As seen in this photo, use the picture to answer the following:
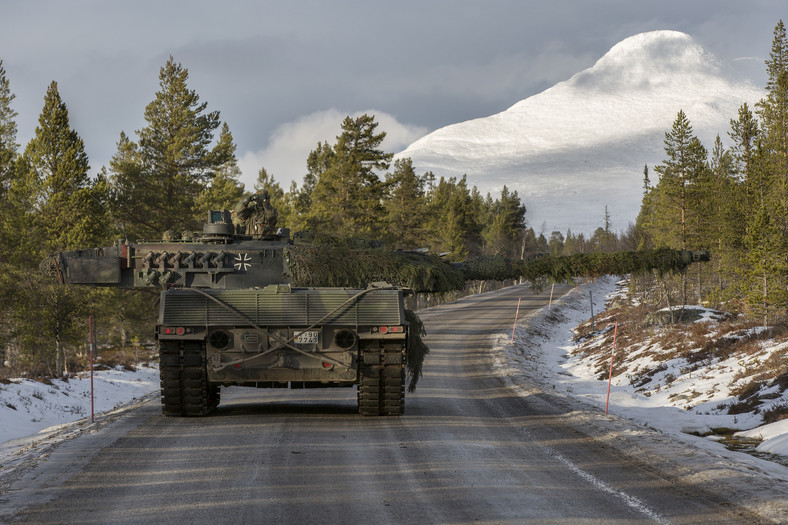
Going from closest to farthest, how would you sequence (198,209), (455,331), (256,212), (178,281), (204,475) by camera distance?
(204,475), (178,281), (256,212), (455,331), (198,209)

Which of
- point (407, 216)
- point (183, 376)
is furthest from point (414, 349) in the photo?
point (407, 216)

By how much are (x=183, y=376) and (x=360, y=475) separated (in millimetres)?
5247

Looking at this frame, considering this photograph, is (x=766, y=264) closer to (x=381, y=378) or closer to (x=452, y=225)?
(x=381, y=378)

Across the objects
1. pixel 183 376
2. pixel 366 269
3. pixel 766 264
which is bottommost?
pixel 183 376

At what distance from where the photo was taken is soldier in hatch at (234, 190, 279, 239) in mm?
16844

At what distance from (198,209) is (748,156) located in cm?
3725

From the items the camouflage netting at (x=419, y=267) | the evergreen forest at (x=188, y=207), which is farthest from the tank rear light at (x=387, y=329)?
the evergreen forest at (x=188, y=207)

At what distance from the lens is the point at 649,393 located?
2147 cm

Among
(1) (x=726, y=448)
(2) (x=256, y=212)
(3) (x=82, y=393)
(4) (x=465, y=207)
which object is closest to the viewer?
(1) (x=726, y=448)

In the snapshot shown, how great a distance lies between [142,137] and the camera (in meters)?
48.7

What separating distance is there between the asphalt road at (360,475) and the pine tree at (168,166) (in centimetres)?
3265

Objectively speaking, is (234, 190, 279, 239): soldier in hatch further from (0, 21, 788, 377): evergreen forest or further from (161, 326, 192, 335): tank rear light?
(0, 21, 788, 377): evergreen forest

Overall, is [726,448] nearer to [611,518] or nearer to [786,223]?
[611,518]

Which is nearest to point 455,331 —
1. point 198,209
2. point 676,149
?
point 198,209
